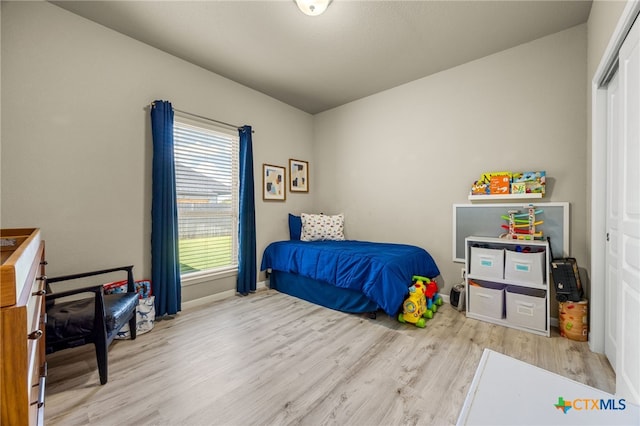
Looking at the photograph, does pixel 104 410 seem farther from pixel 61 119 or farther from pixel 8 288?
pixel 61 119

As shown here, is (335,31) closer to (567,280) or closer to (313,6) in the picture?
(313,6)

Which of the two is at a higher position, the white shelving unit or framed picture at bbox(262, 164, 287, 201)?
framed picture at bbox(262, 164, 287, 201)

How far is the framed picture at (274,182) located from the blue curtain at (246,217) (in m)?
0.32

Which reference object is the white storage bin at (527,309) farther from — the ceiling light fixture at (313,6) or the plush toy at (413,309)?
the ceiling light fixture at (313,6)

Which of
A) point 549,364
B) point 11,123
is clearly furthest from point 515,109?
point 11,123

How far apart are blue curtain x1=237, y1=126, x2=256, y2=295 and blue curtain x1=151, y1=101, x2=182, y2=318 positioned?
83 centimetres

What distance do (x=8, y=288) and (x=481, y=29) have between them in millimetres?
3469

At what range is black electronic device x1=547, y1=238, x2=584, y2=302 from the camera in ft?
7.15

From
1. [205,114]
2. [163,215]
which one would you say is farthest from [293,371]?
[205,114]

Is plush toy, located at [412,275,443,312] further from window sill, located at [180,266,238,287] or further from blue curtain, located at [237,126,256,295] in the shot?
window sill, located at [180,266,238,287]

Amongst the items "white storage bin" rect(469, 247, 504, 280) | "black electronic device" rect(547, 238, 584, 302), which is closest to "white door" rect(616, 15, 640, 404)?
"black electronic device" rect(547, 238, 584, 302)

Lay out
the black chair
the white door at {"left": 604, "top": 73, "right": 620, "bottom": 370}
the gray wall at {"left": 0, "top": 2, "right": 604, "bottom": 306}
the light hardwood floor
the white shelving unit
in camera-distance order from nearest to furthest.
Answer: the light hardwood floor
the black chair
the white door at {"left": 604, "top": 73, "right": 620, "bottom": 370}
the gray wall at {"left": 0, "top": 2, "right": 604, "bottom": 306}
the white shelving unit

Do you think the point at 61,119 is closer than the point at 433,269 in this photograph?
Yes

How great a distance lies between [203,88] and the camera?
309cm
